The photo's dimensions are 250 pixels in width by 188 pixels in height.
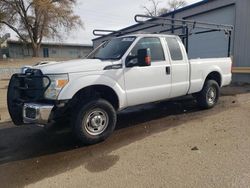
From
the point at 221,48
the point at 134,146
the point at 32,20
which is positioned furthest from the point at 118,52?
the point at 32,20

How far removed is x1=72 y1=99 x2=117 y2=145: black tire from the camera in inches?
178

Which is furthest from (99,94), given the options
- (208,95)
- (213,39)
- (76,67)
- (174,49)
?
(213,39)

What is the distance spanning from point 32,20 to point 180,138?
4057 centimetres

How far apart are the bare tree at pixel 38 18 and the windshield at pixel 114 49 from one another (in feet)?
117

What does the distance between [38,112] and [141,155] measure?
1.88 metres

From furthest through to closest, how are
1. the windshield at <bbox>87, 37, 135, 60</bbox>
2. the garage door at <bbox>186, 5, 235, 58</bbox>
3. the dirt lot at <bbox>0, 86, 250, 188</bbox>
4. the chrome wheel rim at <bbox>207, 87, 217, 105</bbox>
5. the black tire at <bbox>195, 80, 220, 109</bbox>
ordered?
A: the garage door at <bbox>186, 5, 235, 58</bbox>, the chrome wheel rim at <bbox>207, 87, 217, 105</bbox>, the black tire at <bbox>195, 80, 220, 109</bbox>, the windshield at <bbox>87, 37, 135, 60</bbox>, the dirt lot at <bbox>0, 86, 250, 188</bbox>

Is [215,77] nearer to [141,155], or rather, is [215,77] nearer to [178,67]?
[178,67]

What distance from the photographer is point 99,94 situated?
500 cm

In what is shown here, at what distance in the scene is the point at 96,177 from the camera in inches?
139

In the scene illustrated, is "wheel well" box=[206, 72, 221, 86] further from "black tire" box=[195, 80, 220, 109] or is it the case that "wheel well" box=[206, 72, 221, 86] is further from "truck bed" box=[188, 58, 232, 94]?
"black tire" box=[195, 80, 220, 109]

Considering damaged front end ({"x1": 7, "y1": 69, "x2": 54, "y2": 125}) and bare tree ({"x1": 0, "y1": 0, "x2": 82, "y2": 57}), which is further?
bare tree ({"x1": 0, "y1": 0, "x2": 82, "y2": 57})

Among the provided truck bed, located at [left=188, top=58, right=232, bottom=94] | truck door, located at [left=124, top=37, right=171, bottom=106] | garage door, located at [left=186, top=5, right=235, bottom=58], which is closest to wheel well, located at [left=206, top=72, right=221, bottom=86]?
truck bed, located at [left=188, top=58, right=232, bottom=94]

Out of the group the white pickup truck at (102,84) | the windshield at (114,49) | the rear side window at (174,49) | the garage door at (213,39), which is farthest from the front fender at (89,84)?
the garage door at (213,39)

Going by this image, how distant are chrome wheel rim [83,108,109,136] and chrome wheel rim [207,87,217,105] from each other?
352 centimetres
